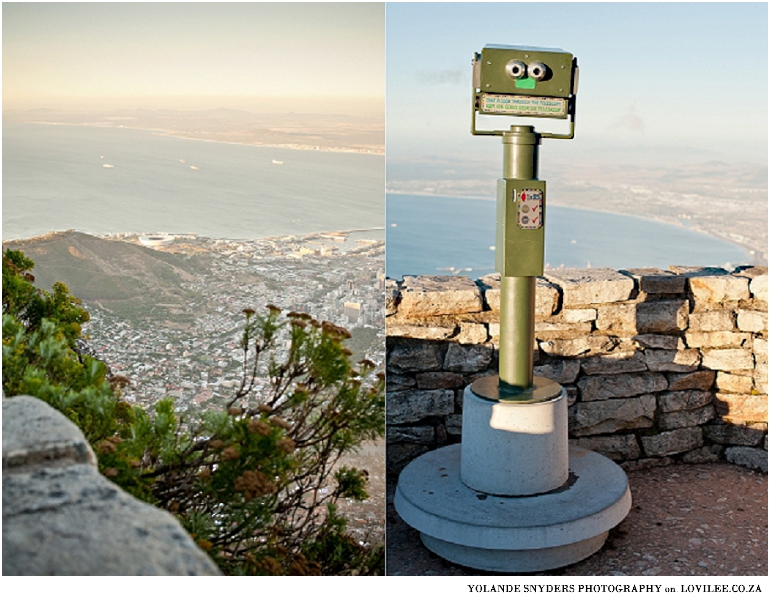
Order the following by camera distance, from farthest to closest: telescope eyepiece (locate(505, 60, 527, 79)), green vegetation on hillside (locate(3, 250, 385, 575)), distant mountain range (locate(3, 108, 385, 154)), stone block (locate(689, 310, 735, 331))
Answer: distant mountain range (locate(3, 108, 385, 154))
stone block (locate(689, 310, 735, 331))
telescope eyepiece (locate(505, 60, 527, 79))
green vegetation on hillside (locate(3, 250, 385, 575))

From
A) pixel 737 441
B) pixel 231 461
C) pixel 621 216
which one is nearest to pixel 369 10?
pixel 231 461

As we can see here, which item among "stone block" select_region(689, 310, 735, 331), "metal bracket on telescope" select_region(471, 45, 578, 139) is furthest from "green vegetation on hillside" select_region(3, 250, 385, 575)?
"stone block" select_region(689, 310, 735, 331)

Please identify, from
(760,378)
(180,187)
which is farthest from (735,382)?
(180,187)

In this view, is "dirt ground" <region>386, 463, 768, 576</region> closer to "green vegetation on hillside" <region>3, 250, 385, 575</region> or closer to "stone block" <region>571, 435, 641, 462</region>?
"stone block" <region>571, 435, 641, 462</region>

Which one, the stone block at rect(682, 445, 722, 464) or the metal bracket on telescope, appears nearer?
the metal bracket on telescope

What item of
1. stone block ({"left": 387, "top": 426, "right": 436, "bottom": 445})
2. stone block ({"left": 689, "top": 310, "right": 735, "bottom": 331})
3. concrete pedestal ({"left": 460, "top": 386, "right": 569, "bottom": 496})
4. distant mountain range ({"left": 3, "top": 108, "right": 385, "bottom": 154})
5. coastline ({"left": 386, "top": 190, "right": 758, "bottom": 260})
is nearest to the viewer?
concrete pedestal ({"left": 460, "top": 386, "right": 569, "bottom": 496})

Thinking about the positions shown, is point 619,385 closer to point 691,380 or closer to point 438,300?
point 691,380

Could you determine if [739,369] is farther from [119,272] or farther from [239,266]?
[119,272]
